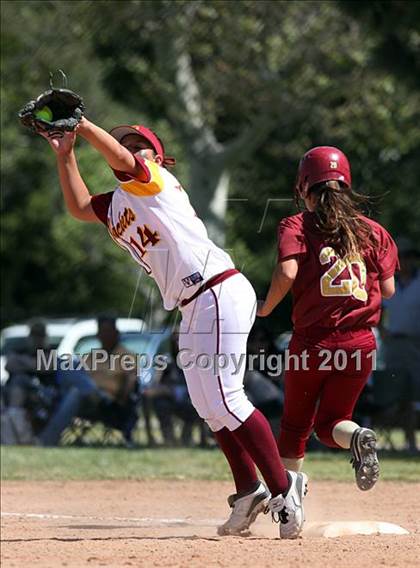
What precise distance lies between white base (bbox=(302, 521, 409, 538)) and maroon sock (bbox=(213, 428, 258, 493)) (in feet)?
1.44

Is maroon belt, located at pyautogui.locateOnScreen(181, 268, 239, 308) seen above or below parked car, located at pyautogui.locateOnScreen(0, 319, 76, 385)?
below

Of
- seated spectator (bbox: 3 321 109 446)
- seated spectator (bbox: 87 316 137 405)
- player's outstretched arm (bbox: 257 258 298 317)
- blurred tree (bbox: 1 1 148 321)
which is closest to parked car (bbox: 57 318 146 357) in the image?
seated spectator (bbox: 87 316 137 405)

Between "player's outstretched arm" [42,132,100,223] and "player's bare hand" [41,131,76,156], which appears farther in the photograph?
"player's outstretched arm" [42,132,100,223]

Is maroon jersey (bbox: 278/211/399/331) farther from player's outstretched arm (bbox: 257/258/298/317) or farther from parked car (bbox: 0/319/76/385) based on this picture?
parked car (bbox: 0/319/76/385)

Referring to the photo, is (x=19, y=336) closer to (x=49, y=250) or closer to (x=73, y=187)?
(x=73, y=187)

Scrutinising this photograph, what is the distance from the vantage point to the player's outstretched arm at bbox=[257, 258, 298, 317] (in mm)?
5801

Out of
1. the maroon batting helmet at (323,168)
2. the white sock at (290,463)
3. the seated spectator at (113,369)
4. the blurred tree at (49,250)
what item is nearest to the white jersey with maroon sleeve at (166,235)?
the maroon batting helmet at (323,168)

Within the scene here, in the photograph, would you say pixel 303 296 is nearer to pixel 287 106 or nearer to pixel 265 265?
pixel 287 106

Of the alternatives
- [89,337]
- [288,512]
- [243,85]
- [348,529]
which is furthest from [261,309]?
[243,85]

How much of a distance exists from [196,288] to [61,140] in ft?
3.00

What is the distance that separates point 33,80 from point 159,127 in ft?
25.3

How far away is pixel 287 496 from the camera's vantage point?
5.70 meters

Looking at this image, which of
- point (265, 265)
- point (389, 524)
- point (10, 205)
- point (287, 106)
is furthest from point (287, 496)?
point (10, 205)

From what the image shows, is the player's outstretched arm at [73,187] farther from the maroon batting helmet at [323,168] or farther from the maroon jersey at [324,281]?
the maroon batting helmet at [323,168]
